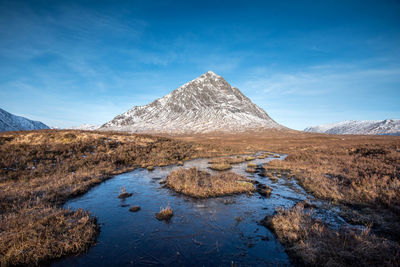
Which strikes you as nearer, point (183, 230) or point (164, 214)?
point (183, 230)

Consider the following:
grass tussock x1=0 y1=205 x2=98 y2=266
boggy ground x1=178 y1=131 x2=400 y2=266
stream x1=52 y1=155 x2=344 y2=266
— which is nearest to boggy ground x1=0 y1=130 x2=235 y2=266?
grass tussock x1=0 y1=205 x2=98 y2=266

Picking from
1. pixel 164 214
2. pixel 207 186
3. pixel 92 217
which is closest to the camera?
pixel 92 217

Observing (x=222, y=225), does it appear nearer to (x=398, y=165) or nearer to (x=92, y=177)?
(x=92, y=177)

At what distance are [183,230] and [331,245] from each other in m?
7.55

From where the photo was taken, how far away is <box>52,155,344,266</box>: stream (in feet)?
26.6

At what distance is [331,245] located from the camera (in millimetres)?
8086

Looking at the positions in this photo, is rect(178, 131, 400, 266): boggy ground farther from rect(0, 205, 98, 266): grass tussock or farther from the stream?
rect(0, 205, 98, 266): grass tussock

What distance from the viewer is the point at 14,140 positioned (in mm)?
27547

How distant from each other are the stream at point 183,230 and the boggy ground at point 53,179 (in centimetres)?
102

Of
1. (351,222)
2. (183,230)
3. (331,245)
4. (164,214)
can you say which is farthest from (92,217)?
(351,222)

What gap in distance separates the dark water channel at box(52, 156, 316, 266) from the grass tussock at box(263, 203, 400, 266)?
29.9 inches

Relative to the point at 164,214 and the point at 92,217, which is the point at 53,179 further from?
the point at 164,214

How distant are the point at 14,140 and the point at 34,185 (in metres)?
18.6

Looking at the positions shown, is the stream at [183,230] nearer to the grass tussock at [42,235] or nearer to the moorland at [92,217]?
the grass tussock at [42,235]
